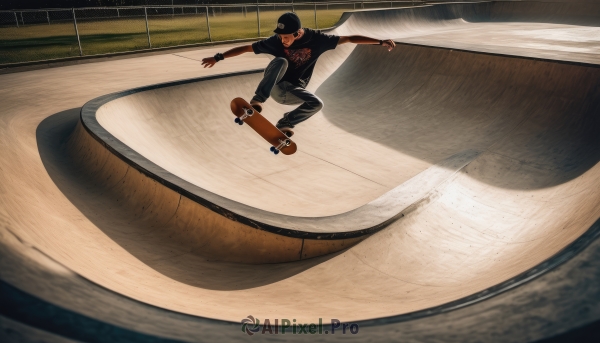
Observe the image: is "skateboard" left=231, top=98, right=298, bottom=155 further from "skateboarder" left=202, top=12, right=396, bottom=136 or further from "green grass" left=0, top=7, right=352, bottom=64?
"green grass" left=0, top=7, right=352, bottom=64

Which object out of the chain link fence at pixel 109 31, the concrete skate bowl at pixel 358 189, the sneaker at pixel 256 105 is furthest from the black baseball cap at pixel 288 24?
the chain link fence at pixel 109 31

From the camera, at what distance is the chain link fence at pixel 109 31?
1611 centimetres

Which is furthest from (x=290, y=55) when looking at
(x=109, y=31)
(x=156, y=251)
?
(x=109, y=31)

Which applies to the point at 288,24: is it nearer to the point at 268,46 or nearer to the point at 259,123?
the point at 268,46

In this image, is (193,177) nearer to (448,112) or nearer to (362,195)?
(362,195)

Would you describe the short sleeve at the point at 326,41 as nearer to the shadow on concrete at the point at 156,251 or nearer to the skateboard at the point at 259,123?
the skateboard at the point at 259,123

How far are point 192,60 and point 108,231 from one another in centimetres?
1057

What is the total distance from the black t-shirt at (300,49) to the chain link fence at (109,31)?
35.0 feet

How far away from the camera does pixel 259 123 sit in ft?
20.1

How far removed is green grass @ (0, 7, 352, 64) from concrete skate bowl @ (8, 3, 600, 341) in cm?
1010

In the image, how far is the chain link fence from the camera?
1611 cm

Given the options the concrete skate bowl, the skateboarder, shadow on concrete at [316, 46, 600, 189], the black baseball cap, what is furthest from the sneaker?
shadow on concrete at [316, 46, 600, 189]

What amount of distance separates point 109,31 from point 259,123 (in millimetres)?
21881

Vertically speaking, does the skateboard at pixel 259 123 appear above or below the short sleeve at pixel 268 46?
below
